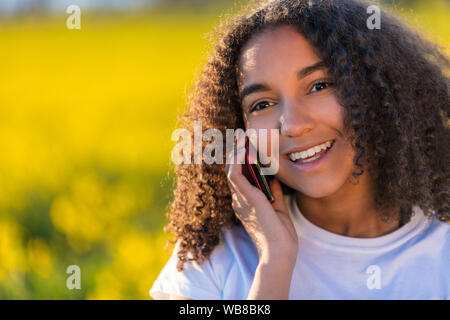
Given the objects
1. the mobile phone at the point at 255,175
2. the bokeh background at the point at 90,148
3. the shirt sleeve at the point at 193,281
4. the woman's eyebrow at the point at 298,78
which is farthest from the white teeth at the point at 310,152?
the bokeh background at the point at 90,148

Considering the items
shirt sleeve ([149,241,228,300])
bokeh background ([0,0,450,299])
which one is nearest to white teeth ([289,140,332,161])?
shirt sleeve ([149,241,228,300])

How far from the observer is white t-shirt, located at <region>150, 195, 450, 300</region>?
2.23m

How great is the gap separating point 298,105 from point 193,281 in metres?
0.73

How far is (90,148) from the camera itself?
6.53m

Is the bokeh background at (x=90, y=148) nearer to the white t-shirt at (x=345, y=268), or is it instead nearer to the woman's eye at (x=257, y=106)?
the woman's eye at (x=257, y=106)

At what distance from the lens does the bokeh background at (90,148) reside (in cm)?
349

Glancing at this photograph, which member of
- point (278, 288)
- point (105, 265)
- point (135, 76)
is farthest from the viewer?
point (135, 76)

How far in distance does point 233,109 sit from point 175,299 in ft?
2.52

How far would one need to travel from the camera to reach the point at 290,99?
222 centimetres

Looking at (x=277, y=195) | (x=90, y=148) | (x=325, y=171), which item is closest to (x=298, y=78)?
(x=325, y=171)

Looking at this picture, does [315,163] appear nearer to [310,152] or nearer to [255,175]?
[310,152]
